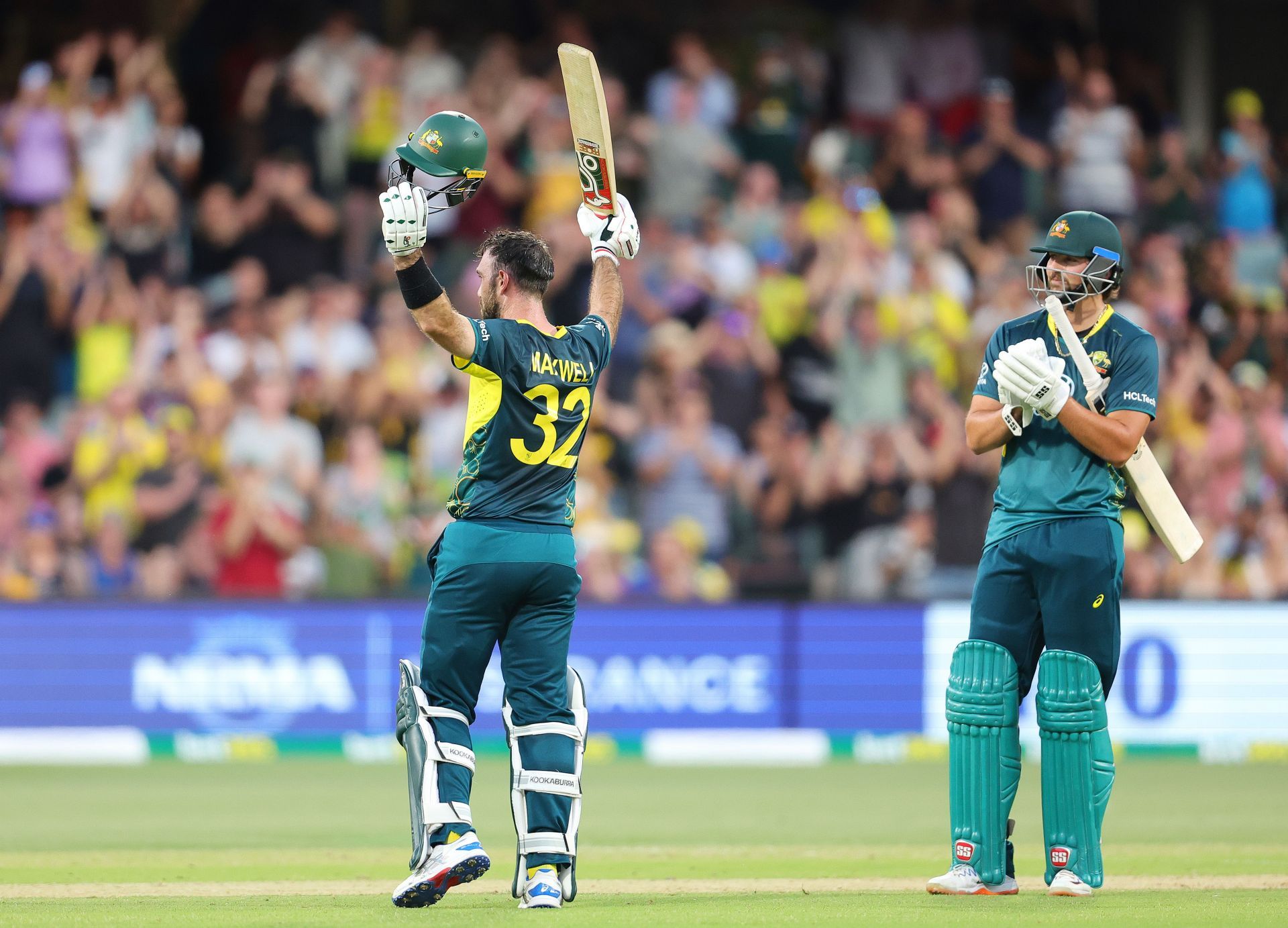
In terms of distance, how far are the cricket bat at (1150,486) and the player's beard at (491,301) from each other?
208 cm

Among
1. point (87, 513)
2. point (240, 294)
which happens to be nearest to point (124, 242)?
point (240, 294)

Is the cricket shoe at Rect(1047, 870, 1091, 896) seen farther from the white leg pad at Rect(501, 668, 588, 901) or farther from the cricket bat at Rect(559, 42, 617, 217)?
the cricket bat at Rect(559, 42, 617, 217)

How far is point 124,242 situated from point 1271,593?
32.9ft

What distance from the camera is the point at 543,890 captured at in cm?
659

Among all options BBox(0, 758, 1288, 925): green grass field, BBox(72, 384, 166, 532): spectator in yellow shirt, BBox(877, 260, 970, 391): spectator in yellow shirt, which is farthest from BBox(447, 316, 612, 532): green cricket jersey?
BBox(877, 260, 970, 391): spectator in yellow shirt

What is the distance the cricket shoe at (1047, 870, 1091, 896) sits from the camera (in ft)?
22.4

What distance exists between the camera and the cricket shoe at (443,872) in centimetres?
643

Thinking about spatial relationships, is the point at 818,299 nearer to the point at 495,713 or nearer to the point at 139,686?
the point at 495,713

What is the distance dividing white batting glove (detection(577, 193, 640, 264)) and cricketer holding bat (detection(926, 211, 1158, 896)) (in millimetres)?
1528

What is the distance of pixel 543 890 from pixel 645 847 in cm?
265

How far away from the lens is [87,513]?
48.4ft

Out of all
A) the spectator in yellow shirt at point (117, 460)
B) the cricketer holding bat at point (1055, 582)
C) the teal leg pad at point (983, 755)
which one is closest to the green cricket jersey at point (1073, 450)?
the cricketer holding bat at point (1055, 582)

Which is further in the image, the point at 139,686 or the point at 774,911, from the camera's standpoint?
the point at 139,686

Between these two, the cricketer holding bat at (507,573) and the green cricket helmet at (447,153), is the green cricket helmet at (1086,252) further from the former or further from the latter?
the green cricket helmet at (447,153)
